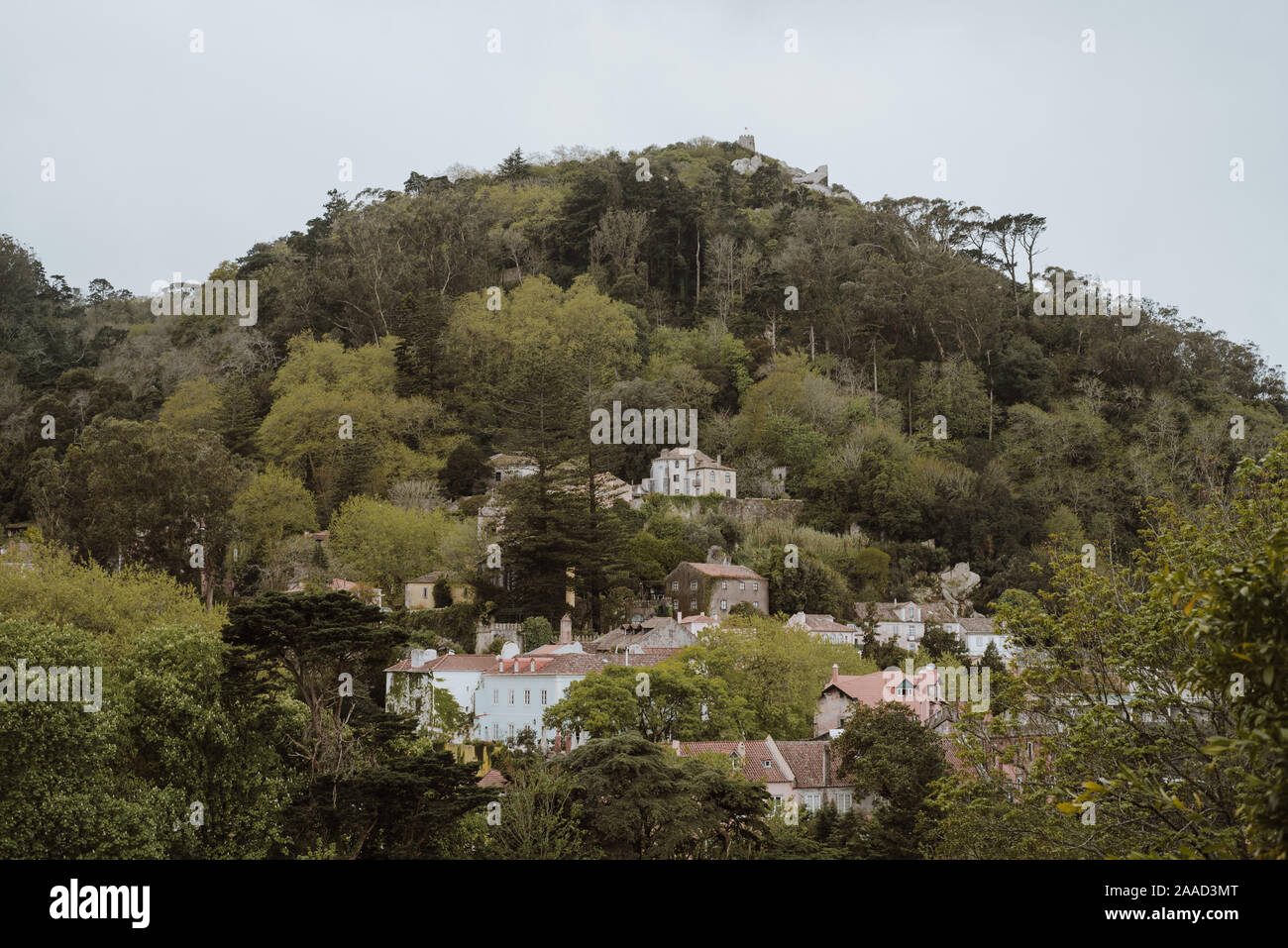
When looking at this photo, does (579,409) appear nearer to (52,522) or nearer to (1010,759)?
(52,522)

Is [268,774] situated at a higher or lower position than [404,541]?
lower

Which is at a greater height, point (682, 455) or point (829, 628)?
point (682, 455)

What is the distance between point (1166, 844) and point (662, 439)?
4922 centimetres

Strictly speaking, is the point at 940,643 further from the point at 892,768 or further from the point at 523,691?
the point at 892,768

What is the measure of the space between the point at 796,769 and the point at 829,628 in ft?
51.8

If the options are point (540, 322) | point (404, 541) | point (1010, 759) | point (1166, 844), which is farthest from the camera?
point (540, 322)

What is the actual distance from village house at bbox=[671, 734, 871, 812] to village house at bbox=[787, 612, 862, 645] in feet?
42.4

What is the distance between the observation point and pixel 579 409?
5197 cm

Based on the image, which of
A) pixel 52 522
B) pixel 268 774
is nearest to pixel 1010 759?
pixel 268 774

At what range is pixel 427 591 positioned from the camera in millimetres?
49094
